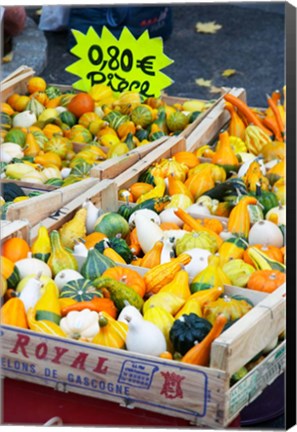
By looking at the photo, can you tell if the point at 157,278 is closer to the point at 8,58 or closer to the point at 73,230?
the point at 73,230

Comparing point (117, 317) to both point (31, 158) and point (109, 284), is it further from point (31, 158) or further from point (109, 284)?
point (31, 158)

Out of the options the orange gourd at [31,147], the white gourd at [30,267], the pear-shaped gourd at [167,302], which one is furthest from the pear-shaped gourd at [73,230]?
the orange gourd at [31,147]

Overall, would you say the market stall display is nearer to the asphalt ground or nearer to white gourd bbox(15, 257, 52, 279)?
white gourd bbox(15, 257, 52, 279)

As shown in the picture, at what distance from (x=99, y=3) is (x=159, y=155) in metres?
1.10

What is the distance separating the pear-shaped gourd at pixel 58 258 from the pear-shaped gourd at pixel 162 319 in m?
0.35

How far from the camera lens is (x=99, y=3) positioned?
6.98 ft

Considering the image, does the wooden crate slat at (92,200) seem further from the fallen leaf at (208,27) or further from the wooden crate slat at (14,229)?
the fallen leaf at (208,27)

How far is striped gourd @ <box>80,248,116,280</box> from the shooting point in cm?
234

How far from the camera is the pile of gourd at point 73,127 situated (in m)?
3.26

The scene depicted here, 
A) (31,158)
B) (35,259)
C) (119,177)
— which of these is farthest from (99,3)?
(31,158)

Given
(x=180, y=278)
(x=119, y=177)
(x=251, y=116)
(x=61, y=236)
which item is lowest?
(x=180, y=278)

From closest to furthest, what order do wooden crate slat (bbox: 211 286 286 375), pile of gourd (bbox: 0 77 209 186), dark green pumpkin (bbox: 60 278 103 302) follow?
wooden crate slat (bbox: 211 286 286 375), dark green pumpkin (bbox: 60 278 103 302), pile of gourd (bbox: 0 77 209 186)

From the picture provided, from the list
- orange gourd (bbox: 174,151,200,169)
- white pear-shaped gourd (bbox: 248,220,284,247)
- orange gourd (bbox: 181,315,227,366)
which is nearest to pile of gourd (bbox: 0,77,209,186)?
orange gourd (bbox: 174,151,200,169)

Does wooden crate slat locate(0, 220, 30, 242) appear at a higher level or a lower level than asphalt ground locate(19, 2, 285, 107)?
lower
